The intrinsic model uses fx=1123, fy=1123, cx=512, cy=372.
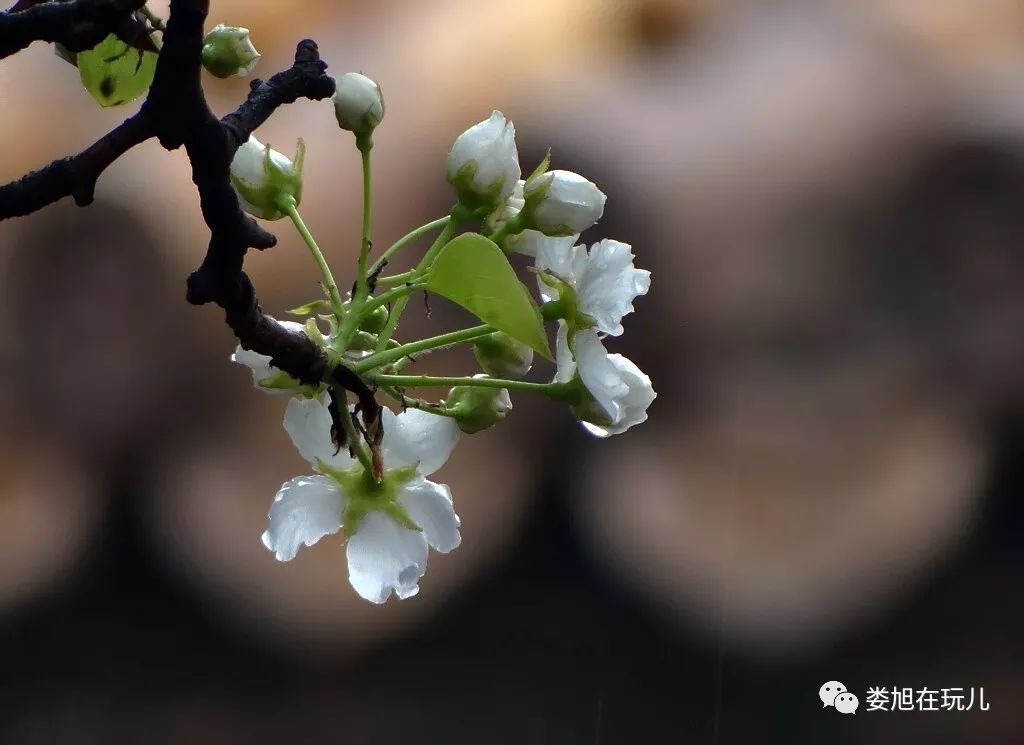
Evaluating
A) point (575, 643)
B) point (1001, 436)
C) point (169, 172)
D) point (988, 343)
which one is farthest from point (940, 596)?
point (169, 172)

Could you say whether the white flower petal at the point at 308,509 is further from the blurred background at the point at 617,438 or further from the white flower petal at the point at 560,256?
the blurred background at the point at 617,438

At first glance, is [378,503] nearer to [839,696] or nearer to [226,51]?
[226,51]

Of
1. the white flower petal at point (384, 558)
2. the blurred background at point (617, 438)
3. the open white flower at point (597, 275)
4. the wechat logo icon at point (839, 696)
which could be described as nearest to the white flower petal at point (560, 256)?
the open white flower at point (597, 275)

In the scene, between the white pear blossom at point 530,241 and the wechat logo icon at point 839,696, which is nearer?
the white pear blossom at point 530,241

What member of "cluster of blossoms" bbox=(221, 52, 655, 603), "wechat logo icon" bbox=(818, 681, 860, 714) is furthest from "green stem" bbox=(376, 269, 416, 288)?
"wechat logo icon" bbox=(818, 681, 860, 714)

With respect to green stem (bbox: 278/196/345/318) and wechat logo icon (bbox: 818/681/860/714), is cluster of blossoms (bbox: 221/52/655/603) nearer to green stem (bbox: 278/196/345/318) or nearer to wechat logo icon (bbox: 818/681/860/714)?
green stem (bbox: 278/196/345/318)

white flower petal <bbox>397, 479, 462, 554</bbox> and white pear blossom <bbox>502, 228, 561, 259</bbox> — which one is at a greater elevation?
white pear blossom <bbox>502, 228, 561, 259</bbox>

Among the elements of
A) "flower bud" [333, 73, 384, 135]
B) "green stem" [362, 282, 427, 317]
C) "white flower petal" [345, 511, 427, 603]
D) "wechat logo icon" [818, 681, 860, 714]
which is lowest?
"white flower petal" [345, 511, 427, 603]
